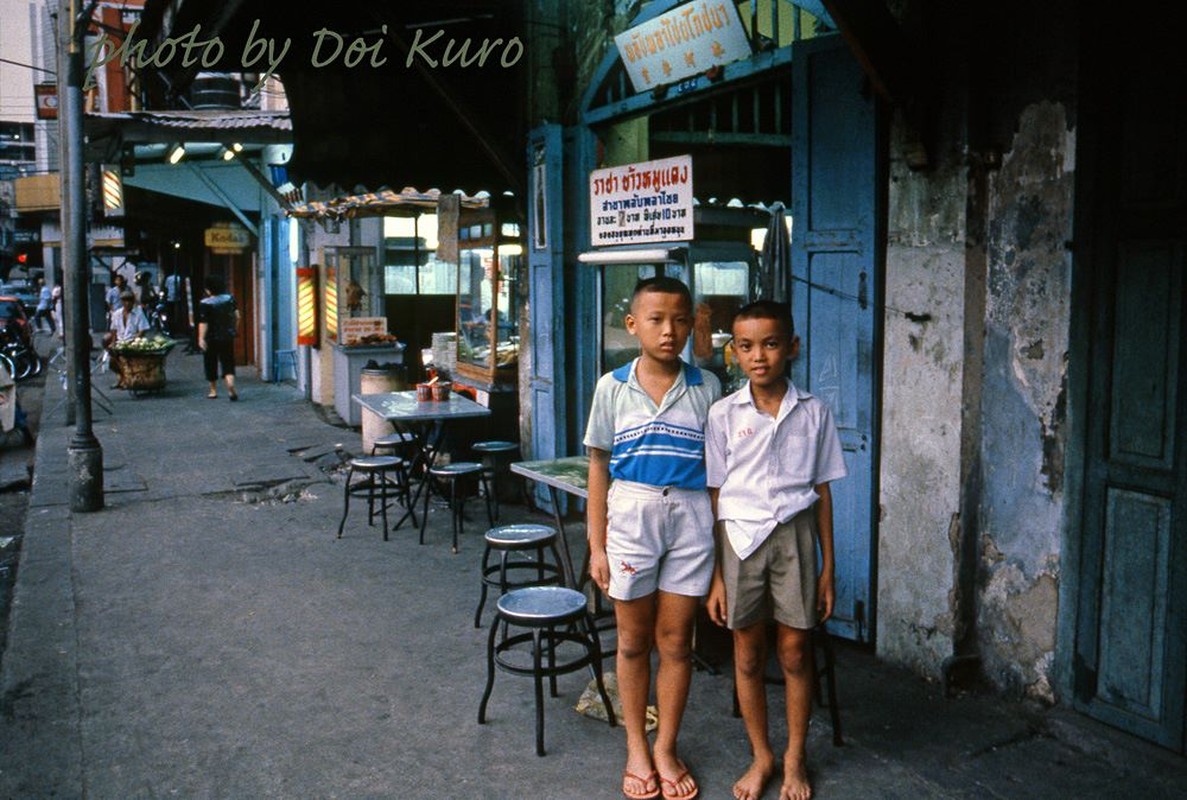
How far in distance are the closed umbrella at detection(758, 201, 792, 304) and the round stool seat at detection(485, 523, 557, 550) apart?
180cm

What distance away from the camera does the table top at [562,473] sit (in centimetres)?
556

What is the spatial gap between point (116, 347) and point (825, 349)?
15499 millimetres

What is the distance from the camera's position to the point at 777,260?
5.60 m

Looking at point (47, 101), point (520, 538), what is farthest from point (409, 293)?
point (520, 538)

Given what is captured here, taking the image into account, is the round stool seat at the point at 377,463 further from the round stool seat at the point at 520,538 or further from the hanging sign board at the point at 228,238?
the hanging sign board at the point at 228,238

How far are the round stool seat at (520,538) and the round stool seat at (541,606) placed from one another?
2.29ft

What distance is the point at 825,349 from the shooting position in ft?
18.3

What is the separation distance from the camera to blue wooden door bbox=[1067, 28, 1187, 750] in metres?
4.09

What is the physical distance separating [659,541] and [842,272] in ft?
7.37

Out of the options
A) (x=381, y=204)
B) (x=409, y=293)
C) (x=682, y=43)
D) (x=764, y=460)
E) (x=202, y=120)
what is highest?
(x=202, y=120)

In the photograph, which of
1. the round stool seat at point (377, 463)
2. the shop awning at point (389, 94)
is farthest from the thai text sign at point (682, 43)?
the round stool seat at point (377, 463)

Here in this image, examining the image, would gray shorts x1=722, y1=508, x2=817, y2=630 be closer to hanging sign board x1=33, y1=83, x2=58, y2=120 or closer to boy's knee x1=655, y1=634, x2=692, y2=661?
boy's knee x1=655, y1=634, x2=692, y2=661

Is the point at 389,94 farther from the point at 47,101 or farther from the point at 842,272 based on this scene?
the point at 47,101

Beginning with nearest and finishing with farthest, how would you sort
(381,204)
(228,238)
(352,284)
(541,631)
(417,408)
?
(541,631) → (417,408) → (381,204) → (352,284) → (228,238)
